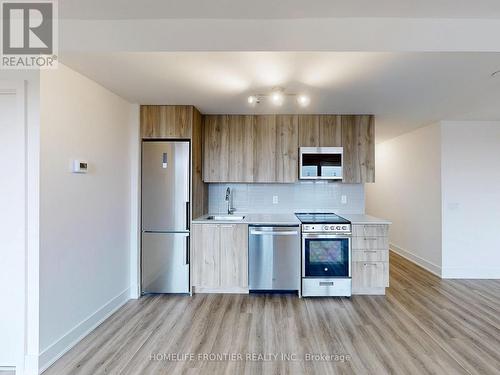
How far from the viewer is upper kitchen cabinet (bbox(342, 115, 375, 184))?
3.90 meters

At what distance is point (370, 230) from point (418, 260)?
2.07m

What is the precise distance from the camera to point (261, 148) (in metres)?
3.95

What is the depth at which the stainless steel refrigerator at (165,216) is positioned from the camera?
3441 mm

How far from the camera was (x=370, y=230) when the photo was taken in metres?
3.45

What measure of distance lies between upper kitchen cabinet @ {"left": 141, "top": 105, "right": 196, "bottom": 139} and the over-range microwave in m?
1.64

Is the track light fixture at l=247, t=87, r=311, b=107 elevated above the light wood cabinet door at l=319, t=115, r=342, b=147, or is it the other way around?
the track light fixture at l=247, t=87, r=311, b=107

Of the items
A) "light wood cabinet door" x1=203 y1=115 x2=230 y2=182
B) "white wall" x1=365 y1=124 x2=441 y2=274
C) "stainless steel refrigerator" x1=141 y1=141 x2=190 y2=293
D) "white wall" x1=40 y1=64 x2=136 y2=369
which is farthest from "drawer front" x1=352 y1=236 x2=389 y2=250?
"white wall" x1=40 y1=64 x2=136 y2=369

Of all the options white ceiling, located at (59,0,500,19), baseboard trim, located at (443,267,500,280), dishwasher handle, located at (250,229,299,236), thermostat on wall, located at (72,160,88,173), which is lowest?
baseboard trim, located at (443,267,500,280)

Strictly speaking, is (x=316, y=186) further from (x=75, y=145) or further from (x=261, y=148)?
(x=75, y=145)

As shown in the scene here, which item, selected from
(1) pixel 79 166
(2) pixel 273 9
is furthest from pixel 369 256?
(1) pixel 79 166

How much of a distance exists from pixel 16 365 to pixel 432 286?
468 centimetres

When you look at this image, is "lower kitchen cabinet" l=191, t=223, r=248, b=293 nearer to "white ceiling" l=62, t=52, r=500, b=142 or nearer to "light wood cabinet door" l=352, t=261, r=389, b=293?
"light wood cabinet door" l=352, t=261, r=389, b=293

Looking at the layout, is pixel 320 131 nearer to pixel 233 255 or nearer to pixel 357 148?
pixel 357 148

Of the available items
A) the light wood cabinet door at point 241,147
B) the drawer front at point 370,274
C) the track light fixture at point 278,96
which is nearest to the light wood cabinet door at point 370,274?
the drawer front at point 370,274
